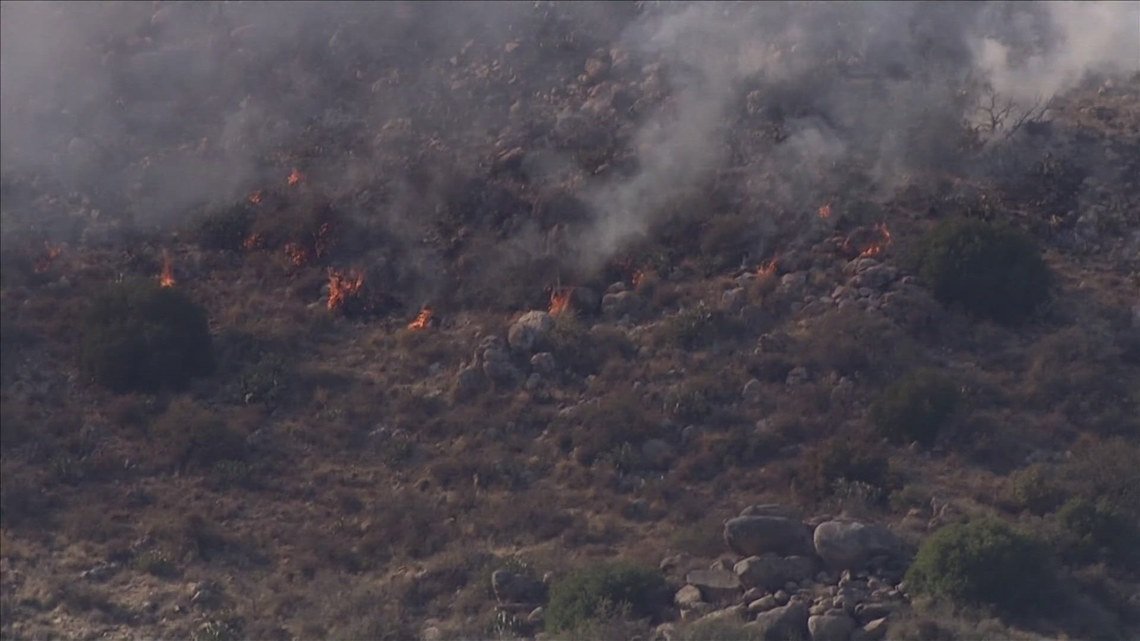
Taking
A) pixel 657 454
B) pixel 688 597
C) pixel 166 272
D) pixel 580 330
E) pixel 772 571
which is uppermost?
pixel 166 272

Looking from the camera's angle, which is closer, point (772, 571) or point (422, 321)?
point (772, 571)

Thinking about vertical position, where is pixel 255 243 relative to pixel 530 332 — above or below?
above

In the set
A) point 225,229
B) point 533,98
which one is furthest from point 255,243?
point 533,98

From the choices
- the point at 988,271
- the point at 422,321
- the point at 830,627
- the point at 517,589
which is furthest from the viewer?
the point at 422,321

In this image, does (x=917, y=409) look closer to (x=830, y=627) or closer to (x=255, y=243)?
(x=830, y=627)

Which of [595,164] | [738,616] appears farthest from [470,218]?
[738,616]

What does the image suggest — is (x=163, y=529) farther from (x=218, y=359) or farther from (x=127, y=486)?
(x=218, y=359)

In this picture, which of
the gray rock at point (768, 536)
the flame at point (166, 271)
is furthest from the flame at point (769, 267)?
the flame at point (166, 271)

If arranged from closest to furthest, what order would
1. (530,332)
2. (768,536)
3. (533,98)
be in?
(768,536) → (530,332) → (533,98)
